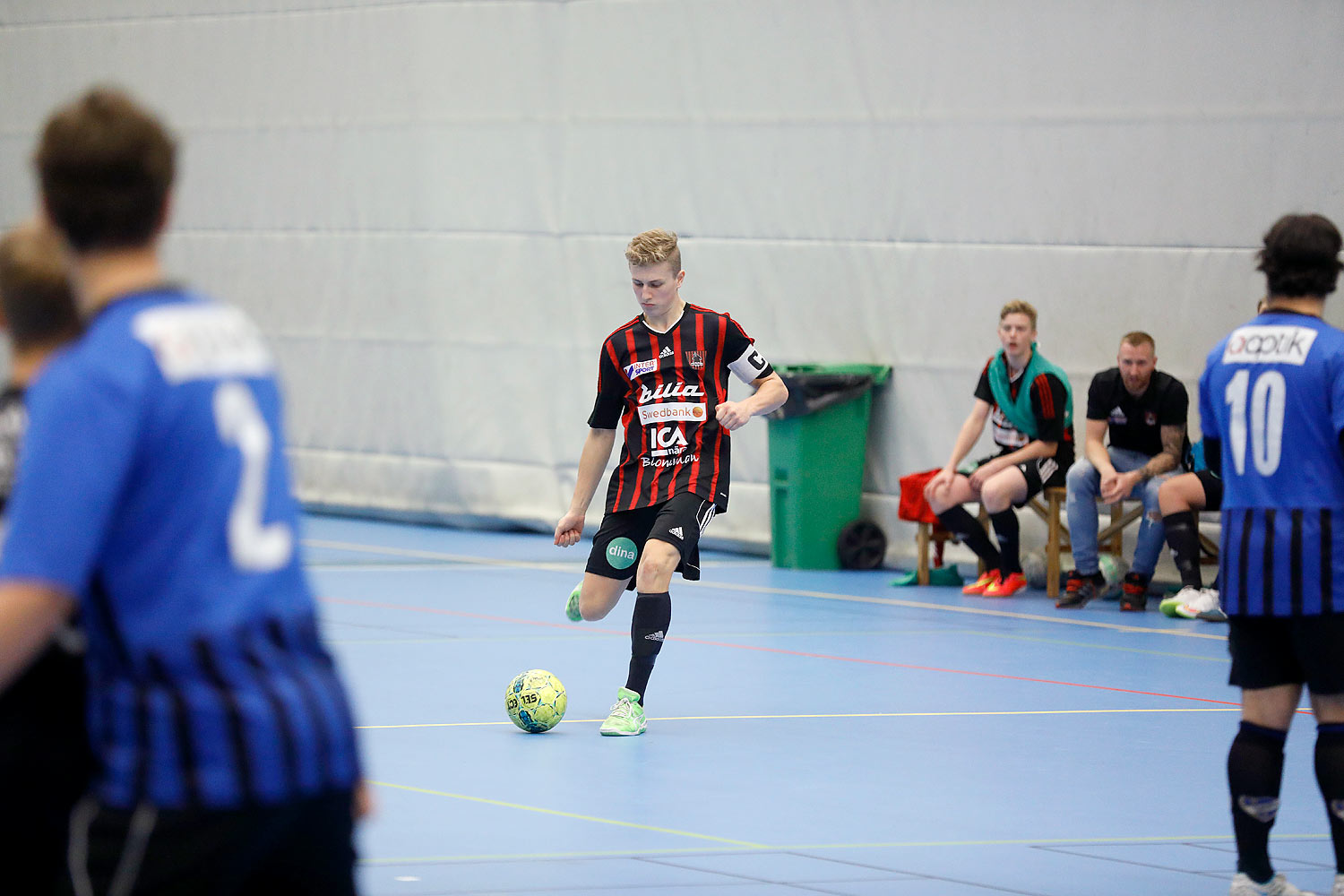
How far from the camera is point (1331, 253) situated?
184 inches

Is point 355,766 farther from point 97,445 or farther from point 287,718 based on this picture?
point 97,445

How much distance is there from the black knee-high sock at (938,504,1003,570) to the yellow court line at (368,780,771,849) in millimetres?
6112

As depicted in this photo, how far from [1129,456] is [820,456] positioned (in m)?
2.32

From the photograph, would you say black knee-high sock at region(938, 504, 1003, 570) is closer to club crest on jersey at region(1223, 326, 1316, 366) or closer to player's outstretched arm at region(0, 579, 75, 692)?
club crest on jersey at region(1223, 326, 1316, 366)

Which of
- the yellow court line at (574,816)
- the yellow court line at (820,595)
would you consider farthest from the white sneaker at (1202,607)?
the yellow court line at (574,816)

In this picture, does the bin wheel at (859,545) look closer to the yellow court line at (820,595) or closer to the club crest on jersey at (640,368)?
the yellow court line at (820,595)

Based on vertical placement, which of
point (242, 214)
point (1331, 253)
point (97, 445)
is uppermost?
point (242, 214)

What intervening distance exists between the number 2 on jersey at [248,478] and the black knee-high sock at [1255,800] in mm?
3085

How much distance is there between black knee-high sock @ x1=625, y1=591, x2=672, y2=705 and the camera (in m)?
7.26

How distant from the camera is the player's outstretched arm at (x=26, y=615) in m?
2.24

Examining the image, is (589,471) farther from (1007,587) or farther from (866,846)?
(1007,587)

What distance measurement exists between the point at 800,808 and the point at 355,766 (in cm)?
360

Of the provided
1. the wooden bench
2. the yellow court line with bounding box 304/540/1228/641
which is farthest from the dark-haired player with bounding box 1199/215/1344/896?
the wooden bench

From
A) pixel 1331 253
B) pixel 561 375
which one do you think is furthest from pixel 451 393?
pixel 1331 253
